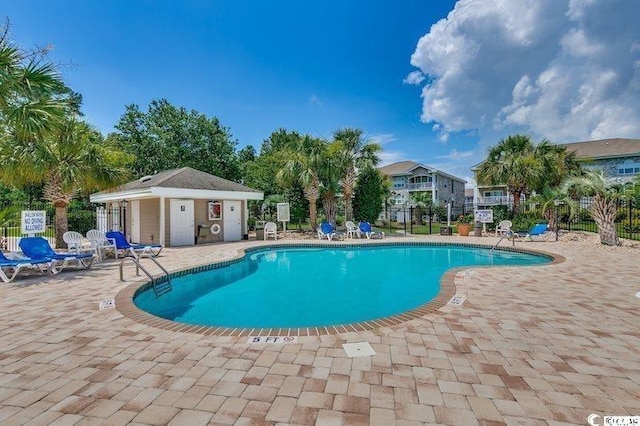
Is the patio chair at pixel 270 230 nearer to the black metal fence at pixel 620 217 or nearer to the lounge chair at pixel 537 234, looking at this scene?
the lounge chair at pixel 537 234

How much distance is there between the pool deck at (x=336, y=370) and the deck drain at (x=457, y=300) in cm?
10

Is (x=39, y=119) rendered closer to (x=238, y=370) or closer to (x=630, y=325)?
(x=238, y=370)

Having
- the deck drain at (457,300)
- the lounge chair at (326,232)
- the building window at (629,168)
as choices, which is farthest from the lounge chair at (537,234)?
the building window at (629,168)

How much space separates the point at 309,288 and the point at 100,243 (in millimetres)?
7377

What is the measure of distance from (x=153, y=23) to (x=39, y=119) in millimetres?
7680

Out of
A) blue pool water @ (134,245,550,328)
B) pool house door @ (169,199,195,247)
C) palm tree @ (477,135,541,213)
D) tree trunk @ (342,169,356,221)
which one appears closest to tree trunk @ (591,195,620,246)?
blue pool water @ (134,245,550,328)

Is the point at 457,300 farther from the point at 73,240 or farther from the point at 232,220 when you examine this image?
the point at 232,220

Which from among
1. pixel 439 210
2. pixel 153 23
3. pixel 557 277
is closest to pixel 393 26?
pixel 153 23

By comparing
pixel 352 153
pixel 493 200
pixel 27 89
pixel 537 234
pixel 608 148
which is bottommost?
pixel 537 234

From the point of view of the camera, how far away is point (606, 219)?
13188 mm

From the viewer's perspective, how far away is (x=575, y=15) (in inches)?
431

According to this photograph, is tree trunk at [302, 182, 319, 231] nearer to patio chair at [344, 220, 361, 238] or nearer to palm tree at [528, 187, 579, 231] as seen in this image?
patio chair at [344, 220, 361, 238]

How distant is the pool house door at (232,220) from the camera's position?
1702cm

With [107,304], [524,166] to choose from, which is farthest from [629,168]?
[107,304]
